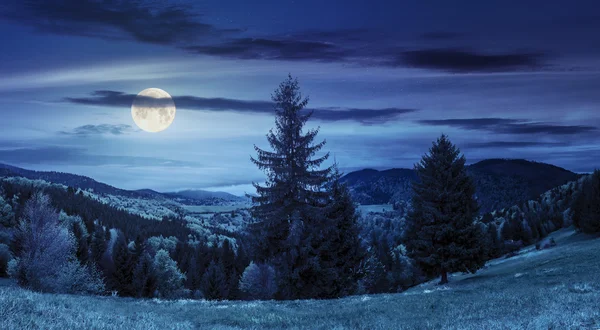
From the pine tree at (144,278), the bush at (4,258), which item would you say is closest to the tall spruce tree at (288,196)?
the pine tree at (144,278)

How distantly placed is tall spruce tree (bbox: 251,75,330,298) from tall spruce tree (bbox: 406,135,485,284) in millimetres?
11511

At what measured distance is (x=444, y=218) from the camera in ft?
125

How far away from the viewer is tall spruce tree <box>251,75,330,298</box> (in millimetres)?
32531

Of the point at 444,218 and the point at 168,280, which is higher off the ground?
the point at 444,218

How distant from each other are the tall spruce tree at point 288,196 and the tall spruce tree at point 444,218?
11511 millimetres

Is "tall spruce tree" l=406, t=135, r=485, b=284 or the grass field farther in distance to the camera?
"tall spruce tree" l=406, t=135, r=485, b=284

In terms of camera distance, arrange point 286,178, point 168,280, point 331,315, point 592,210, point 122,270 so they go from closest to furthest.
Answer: point 331,315 → point 286,178 → point 592,210 → point 122,270 → point 168,280

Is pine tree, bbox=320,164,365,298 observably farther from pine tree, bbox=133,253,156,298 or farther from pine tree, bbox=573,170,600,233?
pine tree, bbox=573,170,600,233

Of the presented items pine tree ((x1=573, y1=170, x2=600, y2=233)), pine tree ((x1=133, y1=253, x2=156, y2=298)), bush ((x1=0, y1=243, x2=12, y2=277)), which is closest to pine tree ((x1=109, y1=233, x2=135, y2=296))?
pine tree ((x1=133, y1=253, x2=156, y2=298))

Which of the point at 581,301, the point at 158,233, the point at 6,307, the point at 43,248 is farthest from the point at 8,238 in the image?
the point at 581,301

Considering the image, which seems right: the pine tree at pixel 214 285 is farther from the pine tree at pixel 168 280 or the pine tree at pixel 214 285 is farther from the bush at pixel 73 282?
the bush at pixel 73 282

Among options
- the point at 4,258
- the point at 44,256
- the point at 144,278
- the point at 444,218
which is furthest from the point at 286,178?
the point at 4,258

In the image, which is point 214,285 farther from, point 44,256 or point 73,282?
point 44,256

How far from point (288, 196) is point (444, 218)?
15.5 meters
